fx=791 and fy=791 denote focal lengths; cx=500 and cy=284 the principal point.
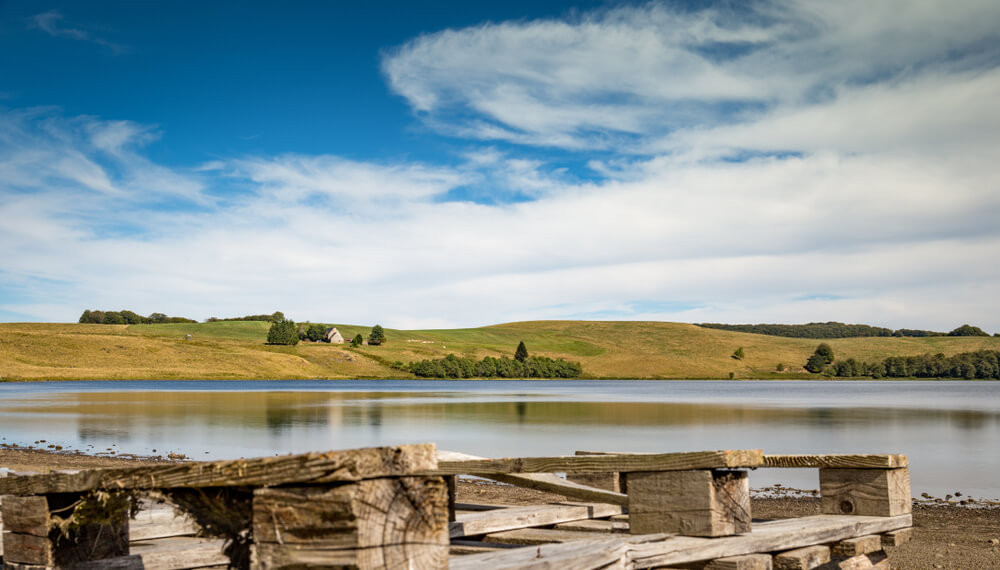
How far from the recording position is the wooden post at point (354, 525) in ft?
8.03

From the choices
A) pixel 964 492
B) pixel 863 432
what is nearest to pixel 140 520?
pixel 964 492

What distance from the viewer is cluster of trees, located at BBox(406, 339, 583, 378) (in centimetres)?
14625

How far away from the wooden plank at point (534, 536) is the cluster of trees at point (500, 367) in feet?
458

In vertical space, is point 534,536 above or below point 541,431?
above

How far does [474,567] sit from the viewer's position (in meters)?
3.59

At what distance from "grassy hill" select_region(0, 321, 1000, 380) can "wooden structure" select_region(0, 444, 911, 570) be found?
122292 mm

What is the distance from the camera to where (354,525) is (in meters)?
2.44

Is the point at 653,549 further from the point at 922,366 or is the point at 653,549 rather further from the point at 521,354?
the point at 922,366

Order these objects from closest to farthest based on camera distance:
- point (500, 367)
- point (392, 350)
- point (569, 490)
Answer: point (569, 490) → point (500, 367) → point (392, 350)

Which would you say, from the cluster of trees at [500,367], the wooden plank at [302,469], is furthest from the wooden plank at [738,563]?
the cluster of trees at [500,367]

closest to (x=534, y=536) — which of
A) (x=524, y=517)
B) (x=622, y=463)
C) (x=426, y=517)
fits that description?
(x=524, y=517)

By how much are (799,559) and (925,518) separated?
11.7 m

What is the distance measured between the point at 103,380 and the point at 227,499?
12781 centimetres

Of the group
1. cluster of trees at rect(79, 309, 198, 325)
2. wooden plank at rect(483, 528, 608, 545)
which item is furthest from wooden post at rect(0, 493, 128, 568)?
cluster of trees at rect(79, 309, 198, 325)
